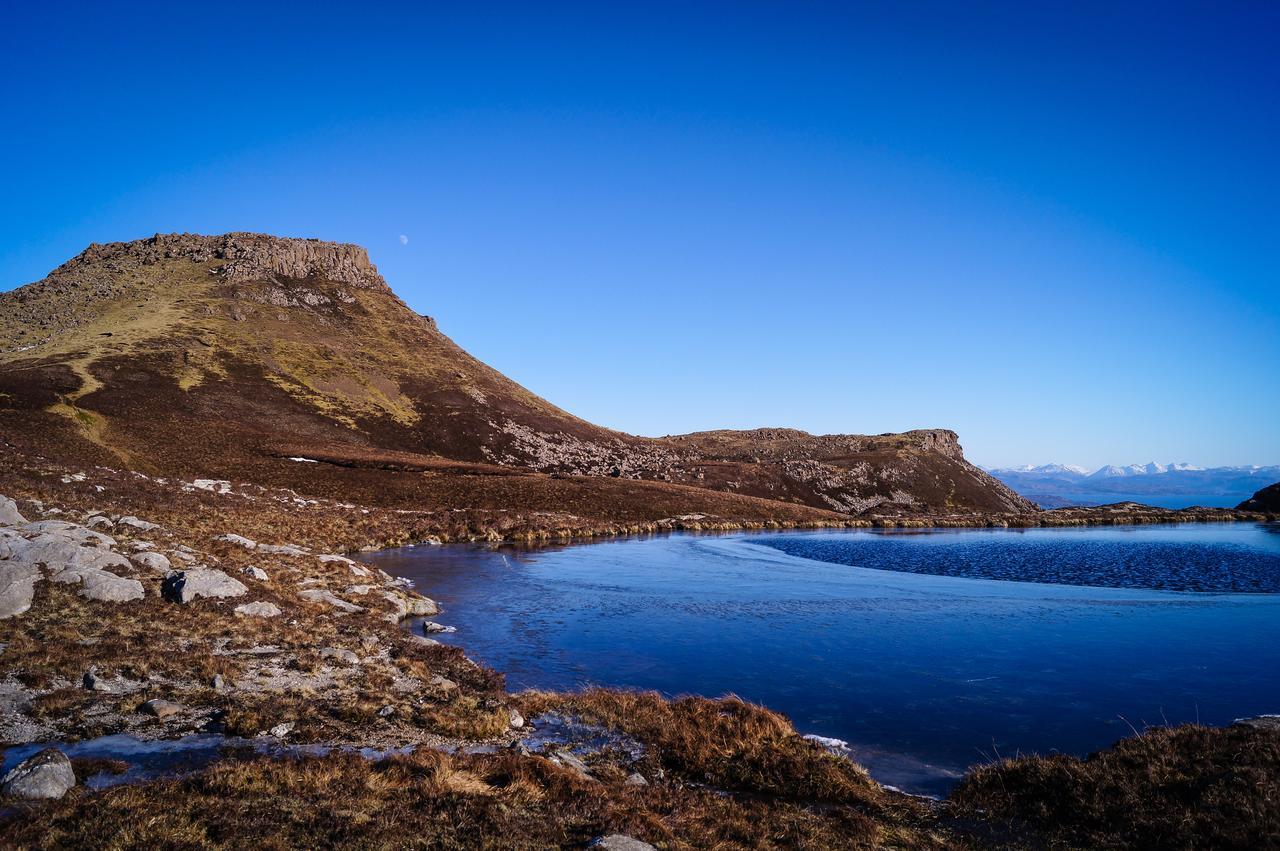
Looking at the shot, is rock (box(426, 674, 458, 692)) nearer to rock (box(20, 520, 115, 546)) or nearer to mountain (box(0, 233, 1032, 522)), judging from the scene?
rock (box(20, 520, 115, 546))

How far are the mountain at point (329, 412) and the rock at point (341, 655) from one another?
38.0m

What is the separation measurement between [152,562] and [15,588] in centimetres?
514

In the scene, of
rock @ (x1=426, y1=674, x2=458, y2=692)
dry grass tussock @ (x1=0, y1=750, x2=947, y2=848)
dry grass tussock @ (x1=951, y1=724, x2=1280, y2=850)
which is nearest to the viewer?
dry grass tussock @ (x1=0, y1=750, x2=947, y2=848)

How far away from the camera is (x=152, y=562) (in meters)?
23.1

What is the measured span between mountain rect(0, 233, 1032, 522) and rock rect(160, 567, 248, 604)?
3084cm

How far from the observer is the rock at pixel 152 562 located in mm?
22734

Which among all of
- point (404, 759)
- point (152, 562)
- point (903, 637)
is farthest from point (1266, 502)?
point (152, 562)

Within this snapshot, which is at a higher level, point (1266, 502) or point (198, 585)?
point (1266, 502)

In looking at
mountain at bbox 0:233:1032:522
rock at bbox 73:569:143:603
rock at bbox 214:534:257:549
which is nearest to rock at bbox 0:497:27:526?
rock at bbox 73:569:143:603

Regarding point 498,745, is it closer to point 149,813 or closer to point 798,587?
point 149,813

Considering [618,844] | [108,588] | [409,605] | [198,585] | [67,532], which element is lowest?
[409,605]

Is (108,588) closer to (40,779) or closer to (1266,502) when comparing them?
(40,779)

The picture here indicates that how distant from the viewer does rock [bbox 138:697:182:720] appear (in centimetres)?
1358

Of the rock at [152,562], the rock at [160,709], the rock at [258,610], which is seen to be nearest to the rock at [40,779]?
the rock at [160,709]
